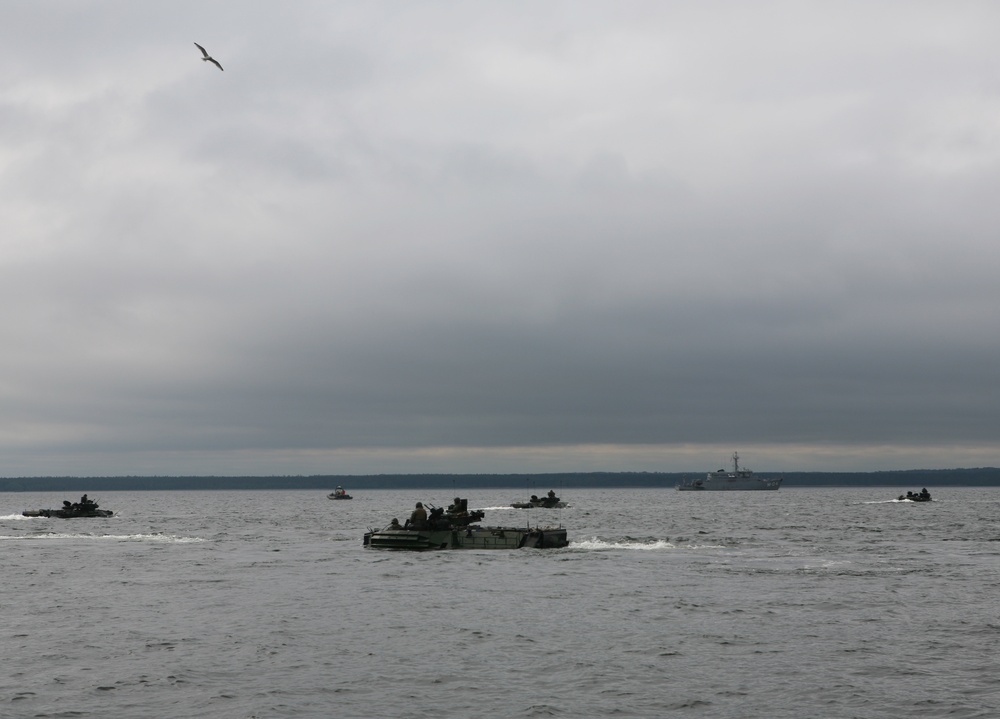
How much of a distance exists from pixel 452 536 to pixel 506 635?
90.5 feet

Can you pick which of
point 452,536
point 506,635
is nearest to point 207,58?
point 506,635

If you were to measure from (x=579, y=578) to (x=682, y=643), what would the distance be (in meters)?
16.3

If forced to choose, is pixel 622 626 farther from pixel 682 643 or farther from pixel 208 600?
pixel 208 600

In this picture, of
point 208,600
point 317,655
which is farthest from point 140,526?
point 317,655

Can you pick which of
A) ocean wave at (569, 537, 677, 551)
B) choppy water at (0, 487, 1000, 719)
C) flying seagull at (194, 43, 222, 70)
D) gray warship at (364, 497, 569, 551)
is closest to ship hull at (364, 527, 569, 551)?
gray warship at (364, 497, 569, 551)

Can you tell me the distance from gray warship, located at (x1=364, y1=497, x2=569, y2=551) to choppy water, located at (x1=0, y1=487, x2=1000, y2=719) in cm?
67

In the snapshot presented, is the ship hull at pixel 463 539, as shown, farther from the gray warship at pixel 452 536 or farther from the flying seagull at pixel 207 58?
the flying seagull at pixel 207 58

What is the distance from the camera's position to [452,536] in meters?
58.6

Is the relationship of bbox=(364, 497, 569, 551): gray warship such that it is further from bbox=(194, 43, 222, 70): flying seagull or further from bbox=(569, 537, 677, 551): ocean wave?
bbox=(194, 43, 222, 70): flying seagull

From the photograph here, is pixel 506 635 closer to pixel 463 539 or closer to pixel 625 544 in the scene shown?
pixel 463 539

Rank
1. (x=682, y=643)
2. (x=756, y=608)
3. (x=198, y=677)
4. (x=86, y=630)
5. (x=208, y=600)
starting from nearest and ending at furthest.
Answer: (x=198, y=677) < (x=682, y=643) < (x=86, y=630) < (x=756, y=608) < (x=208, y=600)

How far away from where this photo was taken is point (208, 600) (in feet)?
130

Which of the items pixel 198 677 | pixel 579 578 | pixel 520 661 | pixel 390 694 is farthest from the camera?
pixel 579 578

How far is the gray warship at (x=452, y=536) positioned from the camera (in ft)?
190
